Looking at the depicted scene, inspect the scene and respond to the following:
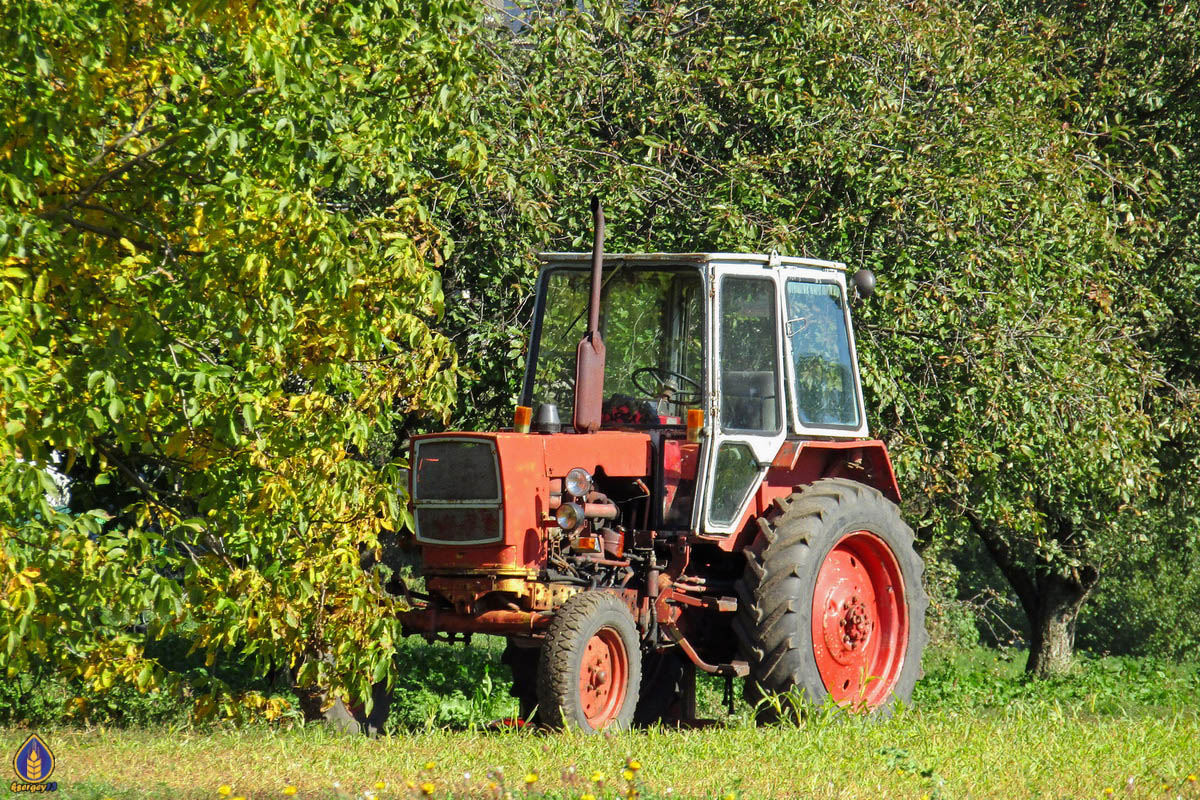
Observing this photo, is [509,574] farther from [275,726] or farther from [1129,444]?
[1129,444]

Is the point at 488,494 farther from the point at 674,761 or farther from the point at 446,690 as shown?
the point at 446,690

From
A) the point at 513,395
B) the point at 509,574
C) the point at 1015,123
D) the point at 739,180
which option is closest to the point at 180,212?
the point at 509,574

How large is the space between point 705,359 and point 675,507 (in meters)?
0.81

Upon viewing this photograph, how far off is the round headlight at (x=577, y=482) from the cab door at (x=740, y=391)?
26.0 inches

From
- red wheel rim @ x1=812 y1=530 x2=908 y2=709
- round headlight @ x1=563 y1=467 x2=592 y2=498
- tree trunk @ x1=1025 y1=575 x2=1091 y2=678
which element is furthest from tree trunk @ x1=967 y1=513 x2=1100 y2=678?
round headlight @ x1=563 y1=467 x2=592 y2=498

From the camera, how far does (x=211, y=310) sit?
5.28m

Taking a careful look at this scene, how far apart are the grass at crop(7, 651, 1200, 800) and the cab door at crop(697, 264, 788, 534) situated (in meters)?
1.18

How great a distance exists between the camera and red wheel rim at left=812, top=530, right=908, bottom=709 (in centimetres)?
741

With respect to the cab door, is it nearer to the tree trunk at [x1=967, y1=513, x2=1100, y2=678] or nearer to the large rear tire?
the large rear tire

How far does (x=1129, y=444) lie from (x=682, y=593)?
437cm

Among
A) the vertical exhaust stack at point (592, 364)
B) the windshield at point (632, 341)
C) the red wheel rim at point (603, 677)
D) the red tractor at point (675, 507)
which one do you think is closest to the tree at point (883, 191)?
the windshield at point (632, 341)

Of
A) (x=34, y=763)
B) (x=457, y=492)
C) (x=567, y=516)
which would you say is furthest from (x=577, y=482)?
(x=34, y=763)

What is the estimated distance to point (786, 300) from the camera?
7.54 metres

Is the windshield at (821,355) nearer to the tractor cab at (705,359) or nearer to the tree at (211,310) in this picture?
the tractor cab at (705,359)
